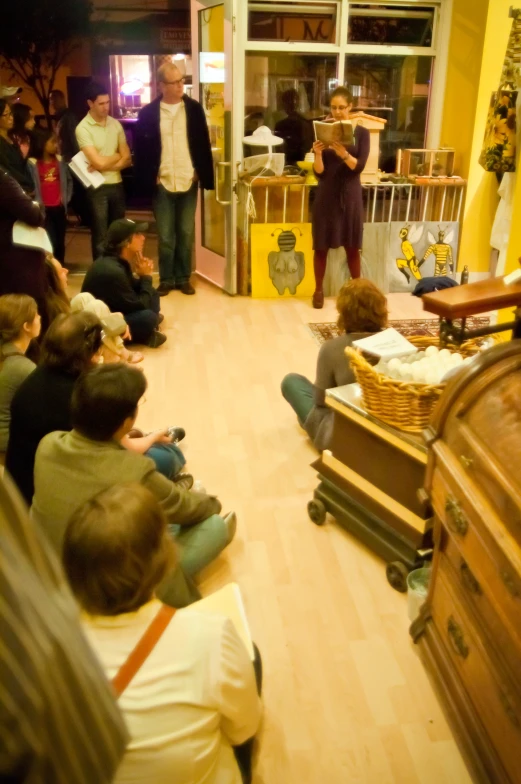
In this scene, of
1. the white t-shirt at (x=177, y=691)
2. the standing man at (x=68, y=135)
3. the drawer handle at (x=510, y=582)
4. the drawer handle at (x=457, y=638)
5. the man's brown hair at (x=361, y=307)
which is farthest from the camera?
the standing man at (x=68, y=135)

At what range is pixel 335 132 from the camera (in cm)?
449

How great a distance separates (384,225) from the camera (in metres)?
5.24

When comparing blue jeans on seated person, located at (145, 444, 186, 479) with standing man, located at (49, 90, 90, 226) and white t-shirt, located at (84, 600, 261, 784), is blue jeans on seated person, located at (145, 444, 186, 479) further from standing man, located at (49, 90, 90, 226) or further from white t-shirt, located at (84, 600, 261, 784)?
standing man, located at (49, 90, 90, 226)

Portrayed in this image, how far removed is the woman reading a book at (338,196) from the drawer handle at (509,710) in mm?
3740

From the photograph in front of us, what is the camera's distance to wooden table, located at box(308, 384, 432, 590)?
6.89 feet

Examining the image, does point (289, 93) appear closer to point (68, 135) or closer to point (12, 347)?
point (68, 135)

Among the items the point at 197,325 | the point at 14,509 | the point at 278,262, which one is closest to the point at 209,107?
the point at 278,262

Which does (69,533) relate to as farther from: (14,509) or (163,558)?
(14,509)

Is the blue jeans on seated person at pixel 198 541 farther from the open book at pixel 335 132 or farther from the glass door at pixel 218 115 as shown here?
the glass door at pixel 218 115

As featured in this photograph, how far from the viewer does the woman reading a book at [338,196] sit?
459cm

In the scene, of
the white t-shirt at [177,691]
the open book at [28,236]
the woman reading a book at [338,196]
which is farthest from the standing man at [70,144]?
the white t-shirt at [177,691]

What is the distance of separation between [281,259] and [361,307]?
263 cm

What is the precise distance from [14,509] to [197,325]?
4127mm

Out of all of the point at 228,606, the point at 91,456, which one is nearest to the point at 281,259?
the point at 91,456
